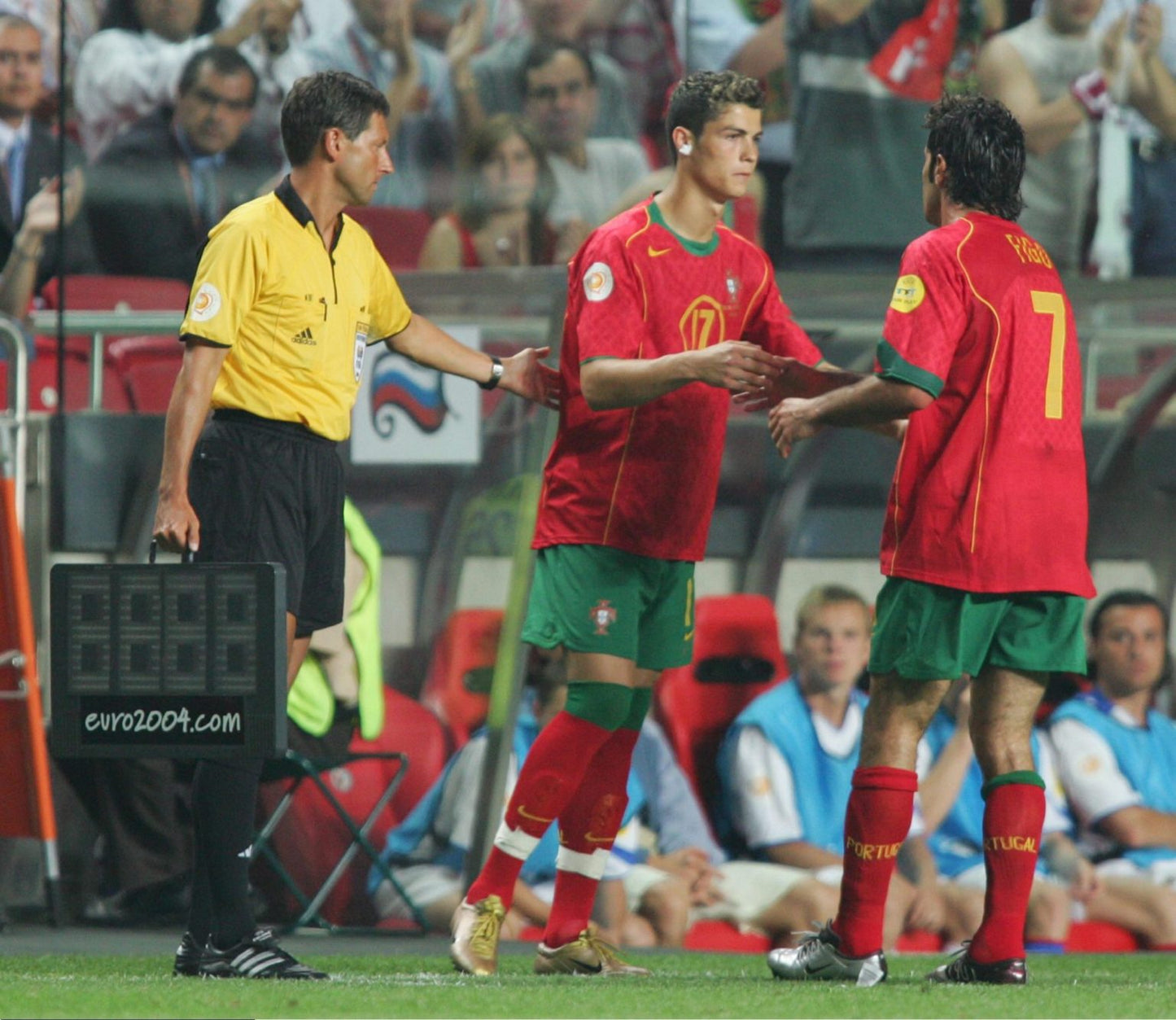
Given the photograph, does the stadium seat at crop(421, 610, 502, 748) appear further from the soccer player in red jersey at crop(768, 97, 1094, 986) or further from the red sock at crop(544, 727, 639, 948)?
the soccer player in red jersey at crop(768, 97, 1094, 986)

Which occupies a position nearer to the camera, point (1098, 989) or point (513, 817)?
point (1098, 989)

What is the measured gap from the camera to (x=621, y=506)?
4.17 m

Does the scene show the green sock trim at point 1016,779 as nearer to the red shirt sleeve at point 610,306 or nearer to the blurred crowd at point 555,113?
the red shirt sleeve at point 610,306

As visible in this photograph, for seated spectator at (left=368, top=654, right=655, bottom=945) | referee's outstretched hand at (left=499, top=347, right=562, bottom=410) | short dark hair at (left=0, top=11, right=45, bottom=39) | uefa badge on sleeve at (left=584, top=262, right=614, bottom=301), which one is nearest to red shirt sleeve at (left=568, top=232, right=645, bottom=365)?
uefa badge on sleeve at (left=584, top=262, right=614, bottom=301)

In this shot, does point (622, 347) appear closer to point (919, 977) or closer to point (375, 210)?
point (919, 977)

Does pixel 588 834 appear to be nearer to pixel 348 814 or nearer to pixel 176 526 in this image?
pixel 176 526

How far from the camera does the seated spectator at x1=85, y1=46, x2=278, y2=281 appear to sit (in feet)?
20.6

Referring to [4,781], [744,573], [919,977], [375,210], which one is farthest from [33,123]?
[919,977]

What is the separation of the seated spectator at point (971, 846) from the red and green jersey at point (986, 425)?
1.99m

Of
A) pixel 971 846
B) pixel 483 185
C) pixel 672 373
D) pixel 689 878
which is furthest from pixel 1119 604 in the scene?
pixel 672 373

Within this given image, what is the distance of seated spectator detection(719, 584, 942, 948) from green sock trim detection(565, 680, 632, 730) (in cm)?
197

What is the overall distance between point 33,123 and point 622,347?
3.00 meters

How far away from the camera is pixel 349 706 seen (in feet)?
19.6

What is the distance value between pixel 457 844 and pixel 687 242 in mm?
2418
